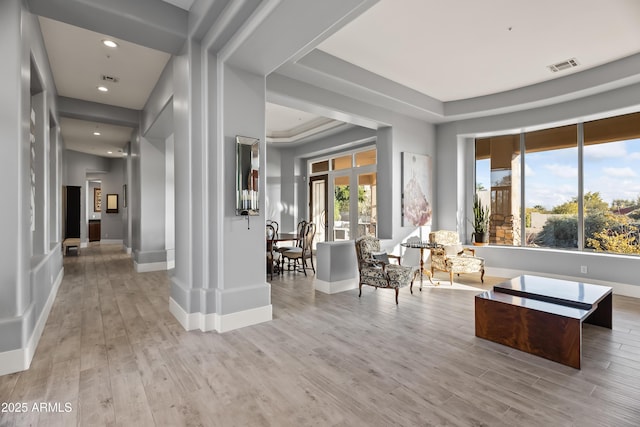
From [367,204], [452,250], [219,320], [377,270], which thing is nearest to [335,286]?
[377,270]

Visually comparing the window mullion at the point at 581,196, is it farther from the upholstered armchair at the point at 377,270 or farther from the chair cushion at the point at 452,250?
the upholstered armchair at the point at 377,270

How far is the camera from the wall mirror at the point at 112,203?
11516 mm

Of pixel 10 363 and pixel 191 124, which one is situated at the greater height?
pixel 191 124

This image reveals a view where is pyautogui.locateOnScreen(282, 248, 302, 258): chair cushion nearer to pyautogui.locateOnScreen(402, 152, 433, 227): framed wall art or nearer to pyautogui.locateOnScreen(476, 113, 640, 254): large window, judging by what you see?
pyautogui.locateOnScreen(402, 152, 433, 227): framed wall art

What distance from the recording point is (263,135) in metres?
3.64

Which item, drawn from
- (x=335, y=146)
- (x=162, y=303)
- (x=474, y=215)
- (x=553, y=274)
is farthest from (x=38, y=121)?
(x=553, y=274)

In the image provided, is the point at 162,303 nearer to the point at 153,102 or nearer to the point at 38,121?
the point at 38,121

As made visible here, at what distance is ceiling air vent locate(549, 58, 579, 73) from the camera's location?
14.5 ft

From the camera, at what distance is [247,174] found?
11.2 ft

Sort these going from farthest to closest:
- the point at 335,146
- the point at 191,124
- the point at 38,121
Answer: the point at 335,146, the point at 38,121, the point at 191,124

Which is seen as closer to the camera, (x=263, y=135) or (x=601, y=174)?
(x=263, y=135)

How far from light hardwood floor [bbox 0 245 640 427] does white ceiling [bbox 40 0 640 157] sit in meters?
3.29

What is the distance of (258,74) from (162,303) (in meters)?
3.24

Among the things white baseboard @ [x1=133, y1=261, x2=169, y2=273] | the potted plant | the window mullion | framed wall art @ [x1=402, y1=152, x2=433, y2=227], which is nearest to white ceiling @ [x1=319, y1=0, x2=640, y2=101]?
the window mullion
